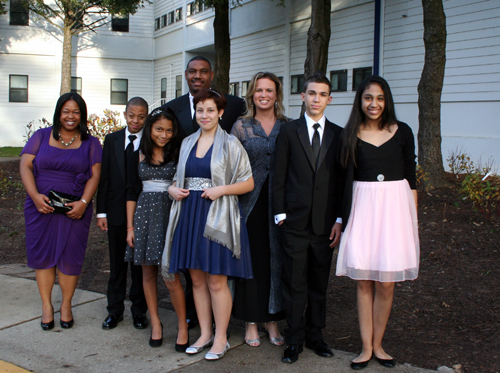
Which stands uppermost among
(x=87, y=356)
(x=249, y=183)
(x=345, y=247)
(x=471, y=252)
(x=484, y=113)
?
(x=484, y=113)

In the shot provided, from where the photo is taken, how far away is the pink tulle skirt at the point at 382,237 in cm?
371

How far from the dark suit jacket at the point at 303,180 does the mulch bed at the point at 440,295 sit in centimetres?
113

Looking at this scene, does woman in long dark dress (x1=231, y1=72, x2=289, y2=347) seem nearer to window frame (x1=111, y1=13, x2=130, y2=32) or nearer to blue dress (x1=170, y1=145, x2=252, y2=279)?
blue dress (x1=170, y1=145, x2=252, y2=279)

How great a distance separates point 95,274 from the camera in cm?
651

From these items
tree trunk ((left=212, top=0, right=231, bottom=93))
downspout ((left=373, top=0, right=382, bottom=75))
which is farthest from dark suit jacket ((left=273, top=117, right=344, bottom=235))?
downspout ((left=373, top=0, right=382, bottom=75))

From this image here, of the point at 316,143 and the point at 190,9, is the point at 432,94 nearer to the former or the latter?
the point at 316,143

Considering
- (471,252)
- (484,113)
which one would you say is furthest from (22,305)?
(484,113)

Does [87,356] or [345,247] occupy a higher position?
[345,247]

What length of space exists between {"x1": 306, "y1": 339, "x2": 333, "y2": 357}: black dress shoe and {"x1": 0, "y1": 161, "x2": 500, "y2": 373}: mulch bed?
255 millimetres

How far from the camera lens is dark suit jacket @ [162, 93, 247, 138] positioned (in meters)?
4.75

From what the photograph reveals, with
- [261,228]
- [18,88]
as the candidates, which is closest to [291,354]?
[261,228]

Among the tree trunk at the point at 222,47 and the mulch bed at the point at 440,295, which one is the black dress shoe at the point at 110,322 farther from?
the tree trunk at the point at 222,47

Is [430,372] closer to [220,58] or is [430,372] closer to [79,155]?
[79,155]

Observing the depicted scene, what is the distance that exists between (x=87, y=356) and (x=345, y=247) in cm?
208
